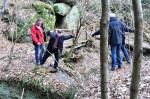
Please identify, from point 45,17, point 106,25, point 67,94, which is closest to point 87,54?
point 45,17

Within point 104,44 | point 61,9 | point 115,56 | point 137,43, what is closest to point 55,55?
point 115,56

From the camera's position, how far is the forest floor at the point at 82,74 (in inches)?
279

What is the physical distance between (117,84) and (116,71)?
1887 mm

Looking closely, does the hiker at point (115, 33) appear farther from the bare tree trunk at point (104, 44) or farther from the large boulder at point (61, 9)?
the large boulder at point (61, 9)

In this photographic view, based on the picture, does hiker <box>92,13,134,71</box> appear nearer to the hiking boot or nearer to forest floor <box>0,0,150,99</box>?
forest floor <box>0,0,150,99</box>

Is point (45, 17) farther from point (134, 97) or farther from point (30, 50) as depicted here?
point (134, 97)

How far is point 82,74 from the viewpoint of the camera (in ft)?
34.7

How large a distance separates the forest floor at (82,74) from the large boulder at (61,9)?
4.50 m

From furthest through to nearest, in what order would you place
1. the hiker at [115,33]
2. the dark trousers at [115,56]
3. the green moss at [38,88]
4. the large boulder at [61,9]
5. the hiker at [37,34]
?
the large boulder at [61,9] → the hiker at [37,34] → the dark trousers at [115,56] → the hiker at [115,33] → the green moss at [38,88]

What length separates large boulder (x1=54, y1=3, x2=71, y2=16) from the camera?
706 inches

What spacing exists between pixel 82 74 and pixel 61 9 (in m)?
8.38

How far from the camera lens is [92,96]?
729cm

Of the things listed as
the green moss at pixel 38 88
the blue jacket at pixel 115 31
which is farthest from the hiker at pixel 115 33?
the green moss at pixel 38 88

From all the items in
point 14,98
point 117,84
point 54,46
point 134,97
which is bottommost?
point 14,98
